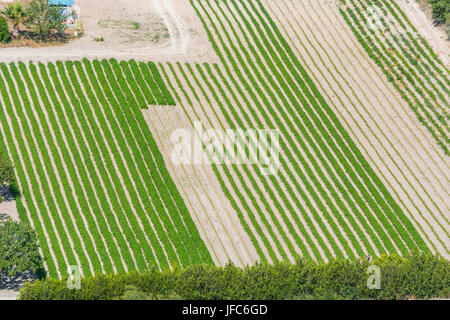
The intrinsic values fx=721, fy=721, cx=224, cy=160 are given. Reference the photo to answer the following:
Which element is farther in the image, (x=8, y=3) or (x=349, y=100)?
(x=8, y=3)

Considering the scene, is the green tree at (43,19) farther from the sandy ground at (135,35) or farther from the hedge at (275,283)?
the hedge at (275,283)

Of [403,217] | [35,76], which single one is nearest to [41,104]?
[35,76]

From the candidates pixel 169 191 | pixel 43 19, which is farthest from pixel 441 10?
pixel 43 19

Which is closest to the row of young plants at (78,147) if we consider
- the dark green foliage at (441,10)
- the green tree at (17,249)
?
the green tree at (17,249)

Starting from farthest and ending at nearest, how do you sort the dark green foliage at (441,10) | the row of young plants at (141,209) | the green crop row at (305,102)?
1. the dark green foliage at (441,10)
2. the green crop row at (305,102)
3. the row of young plants at (141,209)

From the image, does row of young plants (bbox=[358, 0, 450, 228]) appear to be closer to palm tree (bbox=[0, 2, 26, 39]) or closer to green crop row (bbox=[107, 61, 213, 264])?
green crop row (bbox=[107, 61, 213, 264])

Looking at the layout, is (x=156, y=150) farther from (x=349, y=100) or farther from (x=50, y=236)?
(x=349, y=100)
